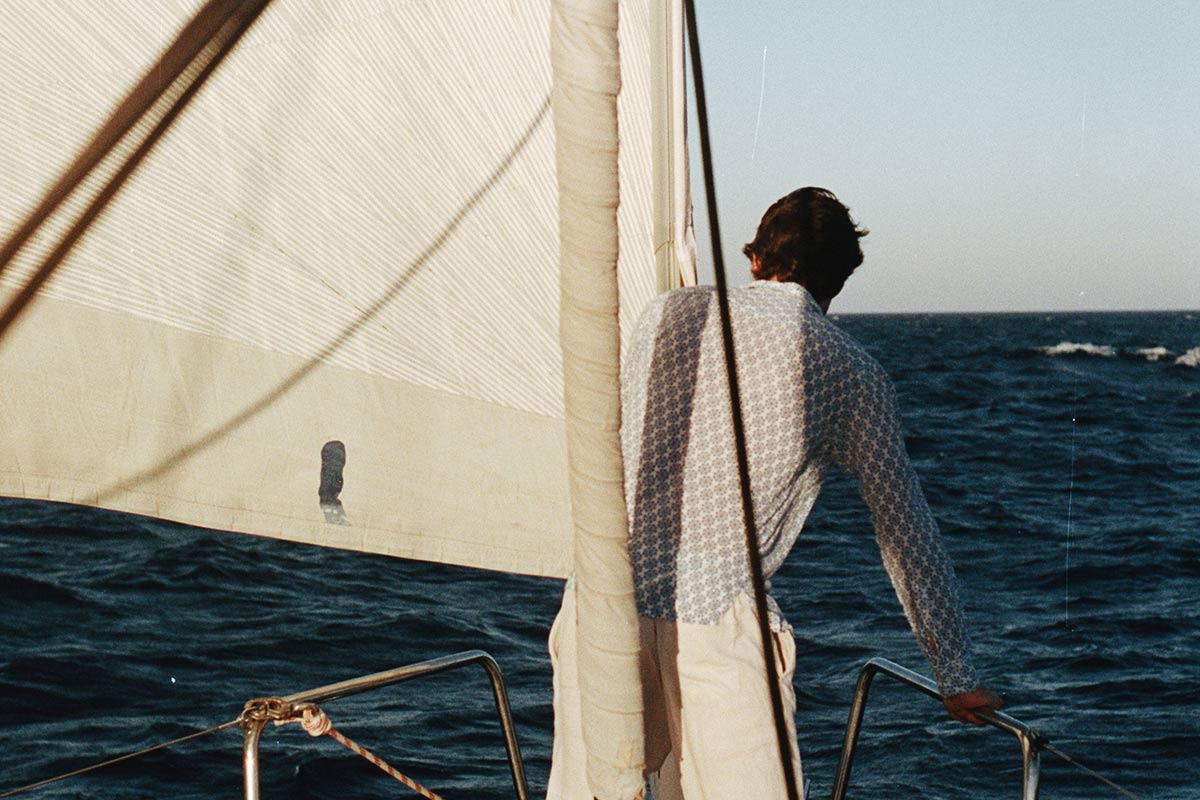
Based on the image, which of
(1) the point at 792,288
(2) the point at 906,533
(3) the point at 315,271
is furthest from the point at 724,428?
(3) the point at 315,271

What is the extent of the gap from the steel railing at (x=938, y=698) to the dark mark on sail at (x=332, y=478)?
993 millimetres

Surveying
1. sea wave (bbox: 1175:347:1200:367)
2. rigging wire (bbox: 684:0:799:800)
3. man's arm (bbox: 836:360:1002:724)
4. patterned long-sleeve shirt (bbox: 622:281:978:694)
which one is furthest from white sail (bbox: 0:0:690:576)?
sea wave (bbox: 1175:347:1200:367)

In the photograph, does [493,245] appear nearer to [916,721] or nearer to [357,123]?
[357,123]

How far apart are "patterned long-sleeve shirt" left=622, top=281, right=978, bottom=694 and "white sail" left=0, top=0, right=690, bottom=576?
380mm

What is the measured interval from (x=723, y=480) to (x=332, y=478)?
2.69ft

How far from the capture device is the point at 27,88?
2012 mm

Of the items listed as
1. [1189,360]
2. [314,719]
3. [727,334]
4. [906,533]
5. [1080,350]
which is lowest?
[314,719]

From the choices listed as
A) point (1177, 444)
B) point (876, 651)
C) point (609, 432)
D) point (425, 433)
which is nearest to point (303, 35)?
point (425, 433)

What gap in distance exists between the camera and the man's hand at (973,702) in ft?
6.44

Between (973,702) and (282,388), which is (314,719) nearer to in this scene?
(282,388)

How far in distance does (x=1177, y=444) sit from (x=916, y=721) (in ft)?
52.4

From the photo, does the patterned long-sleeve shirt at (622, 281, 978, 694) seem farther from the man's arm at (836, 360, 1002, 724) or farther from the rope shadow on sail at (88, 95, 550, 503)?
the rope shadow on sail at (88, 95, 550, 503)

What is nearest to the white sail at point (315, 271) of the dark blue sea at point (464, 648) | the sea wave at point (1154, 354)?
the dark blue sea at point (464, 648)

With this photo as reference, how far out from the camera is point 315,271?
7.28 ft
